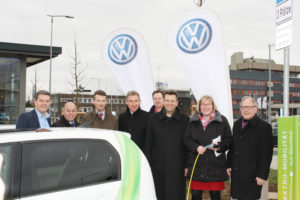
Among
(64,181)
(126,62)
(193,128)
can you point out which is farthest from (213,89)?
(64,181)

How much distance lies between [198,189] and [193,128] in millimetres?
797

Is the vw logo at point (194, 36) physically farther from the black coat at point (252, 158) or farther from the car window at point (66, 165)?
the car window at point (66, 165)

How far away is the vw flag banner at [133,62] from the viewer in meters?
8.95

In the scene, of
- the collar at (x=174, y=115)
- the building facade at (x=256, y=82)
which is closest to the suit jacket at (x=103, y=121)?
the collar at (x=174, y=115)

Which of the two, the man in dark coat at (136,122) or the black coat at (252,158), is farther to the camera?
the man in dark coat at (136,122)

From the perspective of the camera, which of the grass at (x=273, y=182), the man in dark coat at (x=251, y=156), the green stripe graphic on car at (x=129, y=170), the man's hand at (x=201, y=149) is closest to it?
the green stripe graphic on car at (x=129, y=170)

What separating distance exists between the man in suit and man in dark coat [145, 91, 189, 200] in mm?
1515

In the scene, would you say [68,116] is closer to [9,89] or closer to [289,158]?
[289,158]

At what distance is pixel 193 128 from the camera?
13.8 ft

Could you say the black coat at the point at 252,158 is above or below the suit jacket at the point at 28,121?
below

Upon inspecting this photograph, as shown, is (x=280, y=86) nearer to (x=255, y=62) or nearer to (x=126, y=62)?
(x=255, y=62)

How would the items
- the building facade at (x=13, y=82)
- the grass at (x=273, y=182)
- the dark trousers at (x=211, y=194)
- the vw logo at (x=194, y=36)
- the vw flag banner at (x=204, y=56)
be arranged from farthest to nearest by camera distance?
1. the building facade at (x=13, y=82)
2. the grass at (x=273, y=182)
3. the vw logo at (x=194, y=36)
4. the vw flag banner at (x=204, y=56)
5. the dark trousers at (x=211, y=194)

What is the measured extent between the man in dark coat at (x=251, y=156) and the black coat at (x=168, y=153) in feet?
2.37

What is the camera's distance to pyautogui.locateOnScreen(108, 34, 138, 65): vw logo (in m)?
8.98
